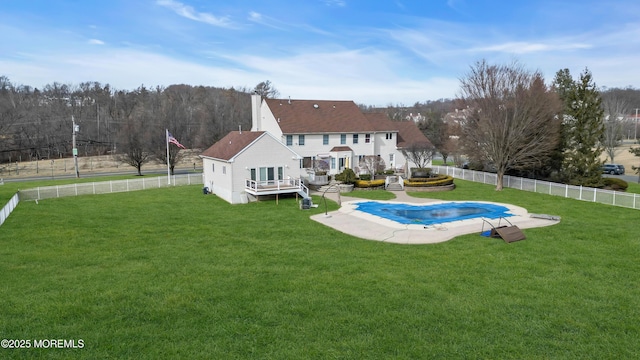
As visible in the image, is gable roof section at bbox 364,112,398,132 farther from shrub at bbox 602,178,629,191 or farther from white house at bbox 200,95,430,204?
shrub at bbox 602,178,629,191

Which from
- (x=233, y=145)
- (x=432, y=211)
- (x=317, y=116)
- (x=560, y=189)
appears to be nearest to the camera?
(x=432, y=211)

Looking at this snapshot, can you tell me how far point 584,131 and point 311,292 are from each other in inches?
1181

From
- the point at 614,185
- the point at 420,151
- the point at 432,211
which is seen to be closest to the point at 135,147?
the point at 420,151

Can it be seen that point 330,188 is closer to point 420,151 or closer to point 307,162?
point 307,162

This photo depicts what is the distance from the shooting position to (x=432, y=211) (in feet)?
83.1

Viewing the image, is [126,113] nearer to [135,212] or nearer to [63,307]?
[135,212]

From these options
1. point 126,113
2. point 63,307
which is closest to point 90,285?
point 63,307

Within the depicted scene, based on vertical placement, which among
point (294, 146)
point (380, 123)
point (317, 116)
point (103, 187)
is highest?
point (317, 116)

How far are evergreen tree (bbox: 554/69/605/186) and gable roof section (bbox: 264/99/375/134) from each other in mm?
17916

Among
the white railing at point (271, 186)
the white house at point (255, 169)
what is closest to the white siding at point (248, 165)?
the white house at point (255, 169)

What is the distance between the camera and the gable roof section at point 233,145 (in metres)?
28.9

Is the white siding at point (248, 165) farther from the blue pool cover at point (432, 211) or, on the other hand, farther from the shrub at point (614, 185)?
the shrub at point (614, 185)

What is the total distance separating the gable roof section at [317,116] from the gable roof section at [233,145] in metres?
6.73

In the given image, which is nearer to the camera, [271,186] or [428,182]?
[271,186]
